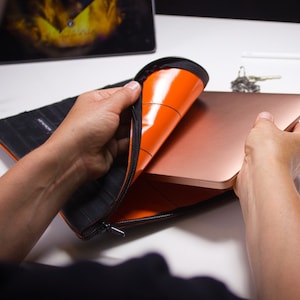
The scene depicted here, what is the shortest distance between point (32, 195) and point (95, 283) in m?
0.29

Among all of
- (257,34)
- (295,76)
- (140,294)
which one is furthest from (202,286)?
(257,34)

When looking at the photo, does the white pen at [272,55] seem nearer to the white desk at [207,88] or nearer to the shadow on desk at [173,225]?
the white desk at [207,88]

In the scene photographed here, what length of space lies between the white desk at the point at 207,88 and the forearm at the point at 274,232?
2.3 inches

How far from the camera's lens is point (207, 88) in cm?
83

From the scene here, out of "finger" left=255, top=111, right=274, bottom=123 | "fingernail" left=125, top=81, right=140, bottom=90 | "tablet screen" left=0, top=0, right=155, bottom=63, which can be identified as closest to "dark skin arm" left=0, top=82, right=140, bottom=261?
"fingernail" left=125, top=81, right=140, bottom=90

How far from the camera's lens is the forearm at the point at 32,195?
45 cm

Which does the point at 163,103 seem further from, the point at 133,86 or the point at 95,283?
the point at 95,283

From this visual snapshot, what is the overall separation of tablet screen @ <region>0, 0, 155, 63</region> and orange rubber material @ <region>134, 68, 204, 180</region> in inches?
15.2

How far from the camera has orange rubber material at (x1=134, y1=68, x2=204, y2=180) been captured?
539 mm

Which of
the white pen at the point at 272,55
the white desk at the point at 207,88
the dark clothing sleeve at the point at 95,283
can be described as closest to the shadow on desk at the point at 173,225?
the white desk at the point at 207,88

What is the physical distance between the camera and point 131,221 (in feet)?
1.61

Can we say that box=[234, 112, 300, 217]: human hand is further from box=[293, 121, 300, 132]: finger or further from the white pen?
the white pen

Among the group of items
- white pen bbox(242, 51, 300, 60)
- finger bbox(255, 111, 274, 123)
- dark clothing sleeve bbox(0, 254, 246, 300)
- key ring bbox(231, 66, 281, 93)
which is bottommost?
key ring bbox(231, 66, 281, 93)

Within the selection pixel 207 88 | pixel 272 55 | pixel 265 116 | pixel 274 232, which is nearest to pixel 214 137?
pixel 265 116
